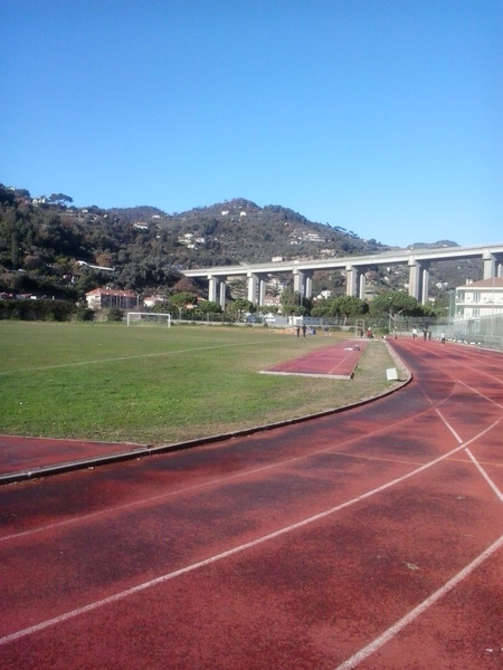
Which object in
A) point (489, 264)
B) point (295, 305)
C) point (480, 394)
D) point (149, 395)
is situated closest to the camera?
point (149, 395)

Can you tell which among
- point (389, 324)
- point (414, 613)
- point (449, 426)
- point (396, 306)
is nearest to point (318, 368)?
point (449, 426)

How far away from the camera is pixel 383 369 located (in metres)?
27.5

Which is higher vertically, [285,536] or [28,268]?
[28,268]

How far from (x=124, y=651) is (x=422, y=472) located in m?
5.88

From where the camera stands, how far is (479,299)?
2650 inches

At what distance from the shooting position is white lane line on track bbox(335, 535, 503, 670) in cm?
391

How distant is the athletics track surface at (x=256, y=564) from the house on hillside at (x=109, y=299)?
108m

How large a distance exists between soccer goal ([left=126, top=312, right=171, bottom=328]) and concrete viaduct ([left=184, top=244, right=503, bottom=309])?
46166 mm

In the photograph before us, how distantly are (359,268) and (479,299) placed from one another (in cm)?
6578

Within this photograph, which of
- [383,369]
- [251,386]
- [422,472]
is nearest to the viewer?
[422,472]

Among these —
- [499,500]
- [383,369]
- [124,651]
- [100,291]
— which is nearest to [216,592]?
[124,651]

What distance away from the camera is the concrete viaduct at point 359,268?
105m

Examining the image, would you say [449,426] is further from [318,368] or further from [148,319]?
[148,319]

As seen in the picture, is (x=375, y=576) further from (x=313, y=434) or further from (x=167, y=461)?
(x=313, y=434)
